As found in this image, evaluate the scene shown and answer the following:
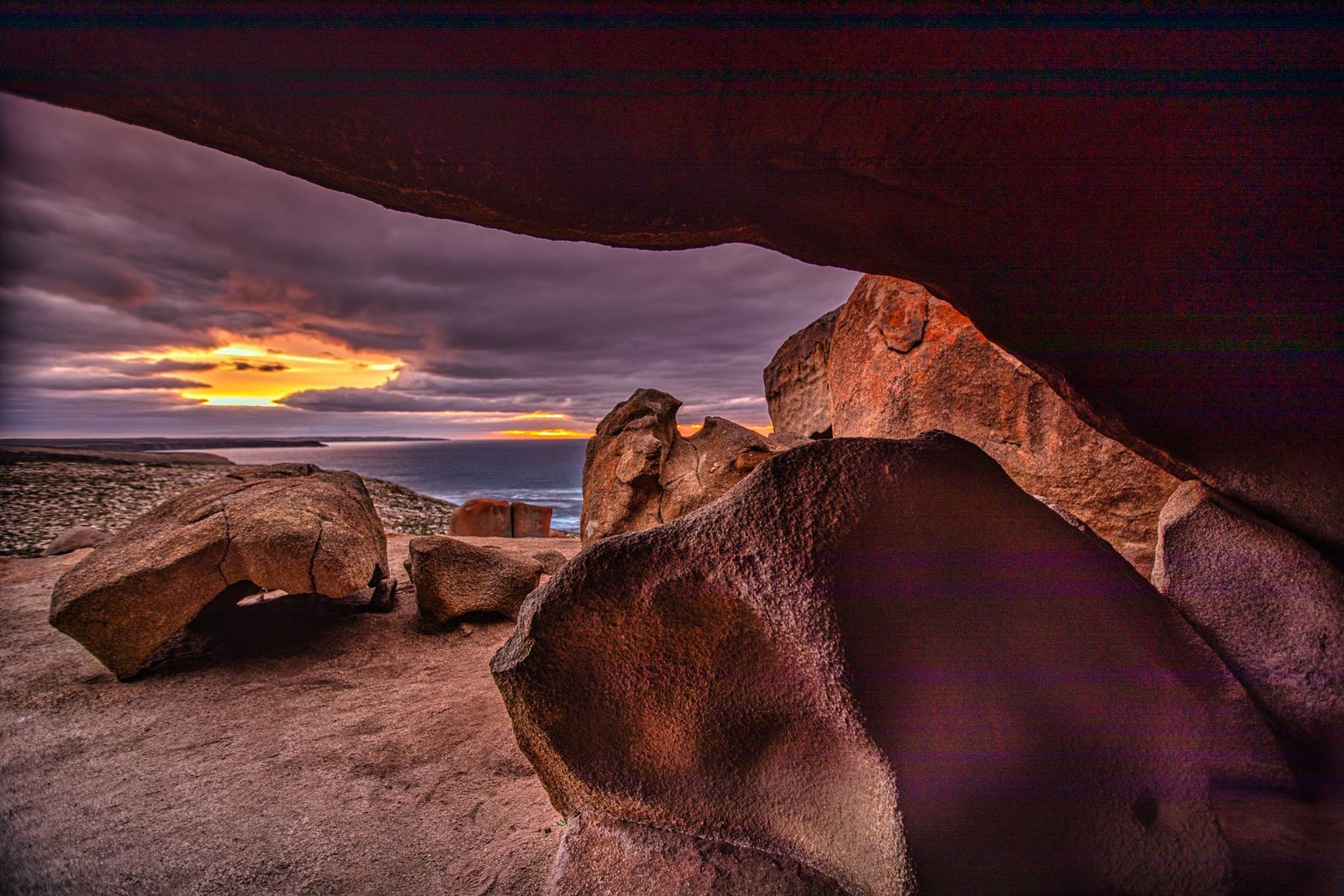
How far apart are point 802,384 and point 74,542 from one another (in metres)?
15.0

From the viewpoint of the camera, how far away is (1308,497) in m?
2.30

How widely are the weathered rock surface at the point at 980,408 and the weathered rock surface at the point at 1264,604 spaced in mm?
1146

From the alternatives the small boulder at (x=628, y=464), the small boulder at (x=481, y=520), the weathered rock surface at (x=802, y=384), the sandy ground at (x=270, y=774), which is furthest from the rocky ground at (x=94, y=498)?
the weathered rock surface at (x=802, y=384)

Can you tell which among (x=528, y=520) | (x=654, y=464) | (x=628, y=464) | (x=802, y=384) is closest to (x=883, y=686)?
(x=654, y=464)

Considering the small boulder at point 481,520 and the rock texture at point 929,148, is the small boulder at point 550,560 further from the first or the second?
the rock texture at point 929,148

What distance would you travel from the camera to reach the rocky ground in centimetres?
1289

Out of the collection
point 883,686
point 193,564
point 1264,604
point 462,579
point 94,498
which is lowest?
point 94,498

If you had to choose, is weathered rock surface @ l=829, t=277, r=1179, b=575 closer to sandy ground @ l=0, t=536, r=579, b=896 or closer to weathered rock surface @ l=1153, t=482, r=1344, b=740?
weathered rock surface @ l=1153, t=482, r=1344, b=740

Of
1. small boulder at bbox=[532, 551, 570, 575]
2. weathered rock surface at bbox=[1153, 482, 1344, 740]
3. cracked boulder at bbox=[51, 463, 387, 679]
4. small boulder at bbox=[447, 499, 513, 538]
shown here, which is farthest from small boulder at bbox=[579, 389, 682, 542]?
weathered rock surface at bbox=[1153, 482, 1344, 740]

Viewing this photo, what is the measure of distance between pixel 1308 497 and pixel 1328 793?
1.20 m

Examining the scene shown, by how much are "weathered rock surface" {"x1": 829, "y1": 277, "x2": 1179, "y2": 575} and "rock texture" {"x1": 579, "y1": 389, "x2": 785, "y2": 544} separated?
82.7 inches

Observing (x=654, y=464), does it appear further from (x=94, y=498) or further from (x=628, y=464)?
(x=94, y=498)

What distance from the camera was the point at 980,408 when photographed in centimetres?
444

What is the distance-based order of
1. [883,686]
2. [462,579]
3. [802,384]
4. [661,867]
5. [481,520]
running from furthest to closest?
[481,520], [802,384], [462,579], [661,867], [883,686]
